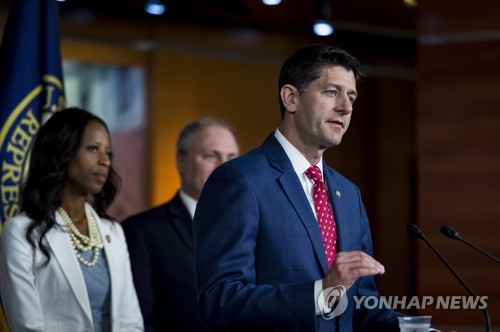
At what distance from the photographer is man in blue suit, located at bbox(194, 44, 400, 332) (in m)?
2.48

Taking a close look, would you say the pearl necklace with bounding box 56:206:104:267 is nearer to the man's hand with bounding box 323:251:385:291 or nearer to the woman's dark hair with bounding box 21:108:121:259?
the woman's dark hair with bounding box 21:108:121:259

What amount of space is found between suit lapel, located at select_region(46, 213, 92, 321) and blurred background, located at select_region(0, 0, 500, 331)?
3.27 m

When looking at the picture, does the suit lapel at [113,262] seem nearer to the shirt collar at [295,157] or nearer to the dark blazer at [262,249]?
the dark blazer at [262,249]

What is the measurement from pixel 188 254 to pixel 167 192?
114 inches

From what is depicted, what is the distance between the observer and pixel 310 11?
687 cm

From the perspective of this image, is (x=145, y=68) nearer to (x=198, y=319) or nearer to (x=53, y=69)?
(x=53, y=69)

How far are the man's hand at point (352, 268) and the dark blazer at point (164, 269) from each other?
175 centimetres

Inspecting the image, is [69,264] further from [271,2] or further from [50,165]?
[271,2]

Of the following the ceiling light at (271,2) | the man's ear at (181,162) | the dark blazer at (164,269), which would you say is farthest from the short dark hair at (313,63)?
the ceiling light at (271,2)

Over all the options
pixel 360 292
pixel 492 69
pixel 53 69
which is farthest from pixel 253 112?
pixel 360 292

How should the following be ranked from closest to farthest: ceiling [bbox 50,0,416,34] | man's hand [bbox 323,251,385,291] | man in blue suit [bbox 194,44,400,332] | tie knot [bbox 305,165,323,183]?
man's hand [bbox 323,251,385,291] < man in blue suit [bbox 194,44,400,332] < tie knot [bbox 305,165,323,183] < ceiling [bbox 50,0,416,34]

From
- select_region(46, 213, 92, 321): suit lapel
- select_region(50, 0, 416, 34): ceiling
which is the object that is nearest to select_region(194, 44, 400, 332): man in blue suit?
Result: select_region(46, 213, 92, 321): suit lapel

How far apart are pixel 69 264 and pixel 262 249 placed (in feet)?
3.73

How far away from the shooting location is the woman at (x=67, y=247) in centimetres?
344
